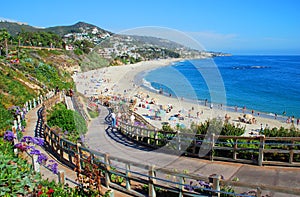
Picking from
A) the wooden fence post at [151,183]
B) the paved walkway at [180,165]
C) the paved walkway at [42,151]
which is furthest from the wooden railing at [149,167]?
the paved walkway at [180,165]

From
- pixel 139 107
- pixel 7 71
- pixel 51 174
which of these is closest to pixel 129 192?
pixel 51 174

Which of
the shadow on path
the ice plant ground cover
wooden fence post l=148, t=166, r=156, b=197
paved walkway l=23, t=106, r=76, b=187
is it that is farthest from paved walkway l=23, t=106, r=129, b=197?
the shadow on path

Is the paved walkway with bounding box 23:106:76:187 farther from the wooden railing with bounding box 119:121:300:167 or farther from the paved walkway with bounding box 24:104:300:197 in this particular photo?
the wooden railing with bounding box 119:121:300:167

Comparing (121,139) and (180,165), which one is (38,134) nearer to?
(121,139)

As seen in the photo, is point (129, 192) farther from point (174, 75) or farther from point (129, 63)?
point (129, 63)

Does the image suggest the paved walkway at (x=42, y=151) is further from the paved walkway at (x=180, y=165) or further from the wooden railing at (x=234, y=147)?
the wooden railing at (x=234, y=147)

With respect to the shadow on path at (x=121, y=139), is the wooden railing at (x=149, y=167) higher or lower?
higher
